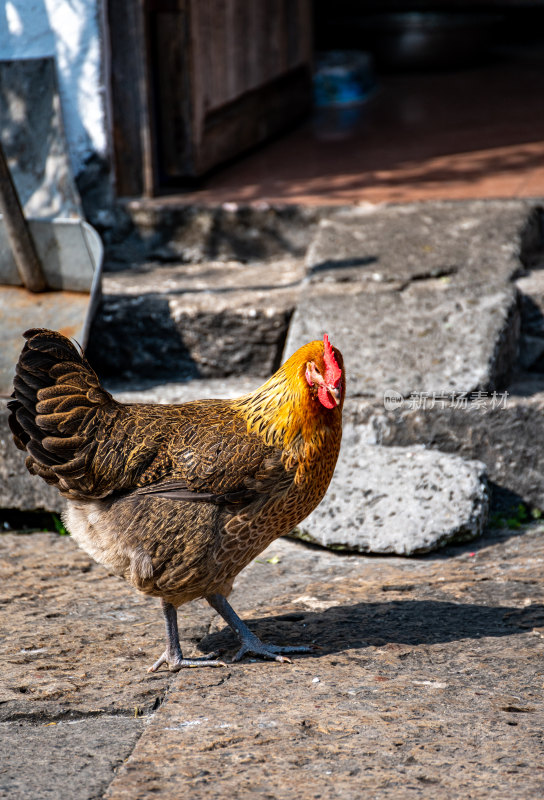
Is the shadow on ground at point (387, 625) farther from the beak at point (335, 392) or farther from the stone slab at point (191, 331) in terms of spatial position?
the stone slab at point (191, 331)

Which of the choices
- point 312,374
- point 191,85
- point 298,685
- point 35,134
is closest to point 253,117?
point 191,85

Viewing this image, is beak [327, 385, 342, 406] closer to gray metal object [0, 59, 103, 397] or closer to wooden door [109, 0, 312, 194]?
gray metal object [0, 59, 103, 397]

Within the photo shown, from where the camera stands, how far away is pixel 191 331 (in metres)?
5.03

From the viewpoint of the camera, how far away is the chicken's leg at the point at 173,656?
10.3ft

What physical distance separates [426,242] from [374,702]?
3132 millimetres

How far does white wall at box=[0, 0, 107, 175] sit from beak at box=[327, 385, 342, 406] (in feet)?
11.5

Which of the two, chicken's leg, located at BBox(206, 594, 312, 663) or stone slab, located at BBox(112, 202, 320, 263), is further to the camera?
stone slab, located at BBox(112, 202, 320, 263)

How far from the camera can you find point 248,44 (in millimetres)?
7090

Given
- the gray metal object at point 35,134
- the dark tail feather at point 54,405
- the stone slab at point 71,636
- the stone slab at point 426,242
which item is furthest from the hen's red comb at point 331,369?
the gray metal object at point 35,134

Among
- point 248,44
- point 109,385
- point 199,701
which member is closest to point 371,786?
point 199,701

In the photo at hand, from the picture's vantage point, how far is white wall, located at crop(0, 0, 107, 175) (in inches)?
219

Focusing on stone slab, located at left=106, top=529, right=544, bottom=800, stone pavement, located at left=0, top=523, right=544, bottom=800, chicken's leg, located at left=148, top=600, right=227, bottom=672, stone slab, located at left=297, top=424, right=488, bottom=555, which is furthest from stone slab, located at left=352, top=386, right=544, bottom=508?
chicken's leg, located at left=148, top=600, right=227, bottom=672

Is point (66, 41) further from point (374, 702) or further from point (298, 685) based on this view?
point (374, 702)

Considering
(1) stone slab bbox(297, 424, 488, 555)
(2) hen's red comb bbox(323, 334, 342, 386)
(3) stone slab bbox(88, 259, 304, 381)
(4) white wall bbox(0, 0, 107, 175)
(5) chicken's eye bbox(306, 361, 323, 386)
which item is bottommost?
(1) stone slab bbox(297, 424, 488, 555)
